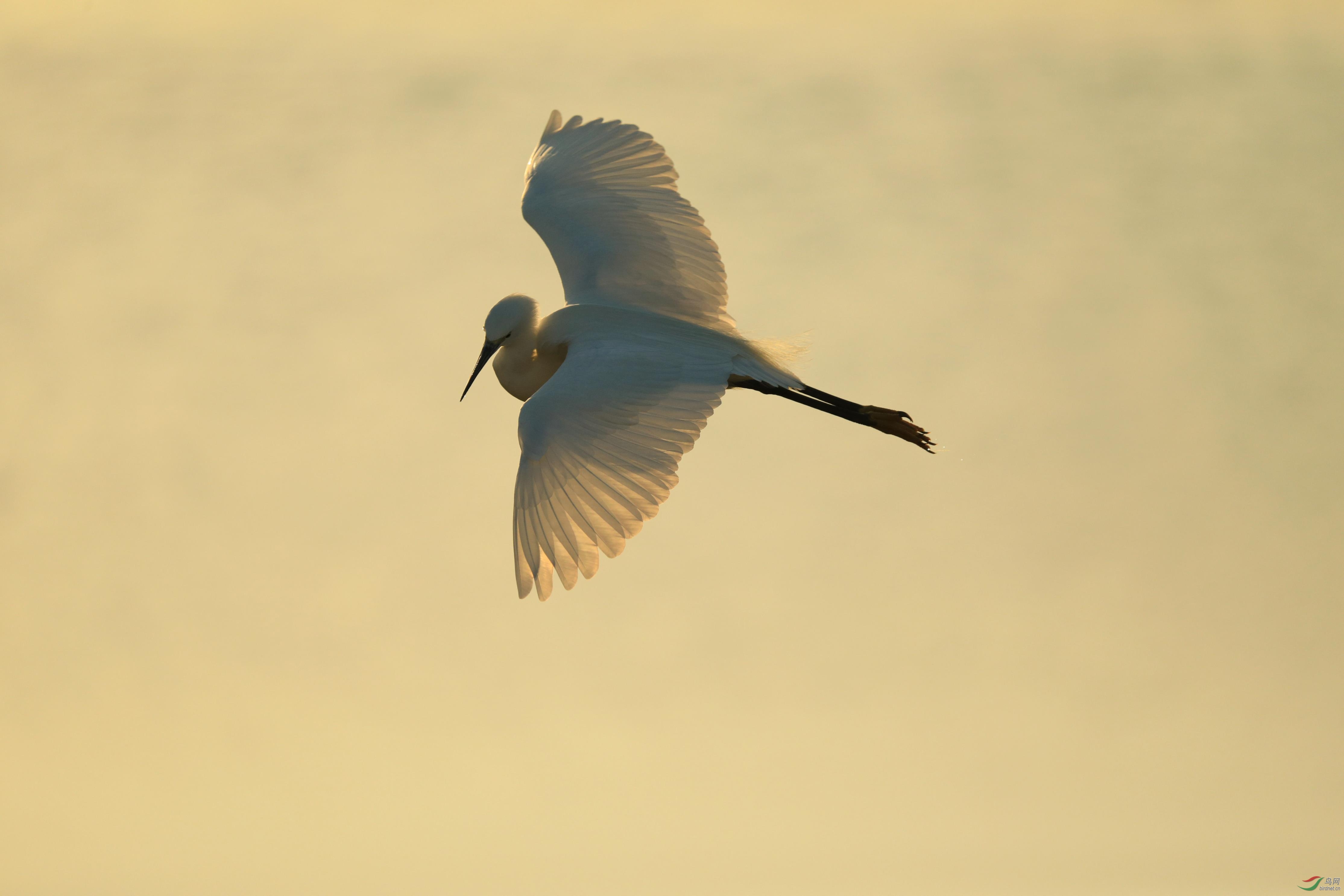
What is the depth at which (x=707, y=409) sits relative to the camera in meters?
3.58

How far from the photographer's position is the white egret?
3.34 meters

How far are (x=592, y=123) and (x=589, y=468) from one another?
76.1 inches

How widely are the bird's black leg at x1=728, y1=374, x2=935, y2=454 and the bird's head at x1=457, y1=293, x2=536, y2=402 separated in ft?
3.06

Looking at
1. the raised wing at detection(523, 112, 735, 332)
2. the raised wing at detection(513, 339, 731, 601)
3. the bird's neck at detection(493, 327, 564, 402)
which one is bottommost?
the raised wing at detection(513, 339, 731, 601)

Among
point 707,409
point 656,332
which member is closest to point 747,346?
point 656,332

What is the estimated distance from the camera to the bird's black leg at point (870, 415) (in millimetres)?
4348

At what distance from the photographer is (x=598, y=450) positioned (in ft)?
11.3

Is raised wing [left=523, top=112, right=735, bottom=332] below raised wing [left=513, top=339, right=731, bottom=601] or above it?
above

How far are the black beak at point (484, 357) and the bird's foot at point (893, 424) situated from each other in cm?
134

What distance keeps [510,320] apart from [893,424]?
1.44 m

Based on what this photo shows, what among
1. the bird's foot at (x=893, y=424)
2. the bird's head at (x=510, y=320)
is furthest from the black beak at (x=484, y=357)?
the bird's foot at (x=893, y=424)

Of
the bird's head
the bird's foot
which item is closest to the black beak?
the bird's head

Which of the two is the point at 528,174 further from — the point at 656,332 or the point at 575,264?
the point at 656,332

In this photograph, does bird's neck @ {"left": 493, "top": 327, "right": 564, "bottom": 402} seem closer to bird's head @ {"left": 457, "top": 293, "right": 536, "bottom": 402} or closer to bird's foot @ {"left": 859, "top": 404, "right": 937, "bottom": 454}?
bird's head @ {"left": 457, "top": 293, "right": 536, "bottom": 402}
